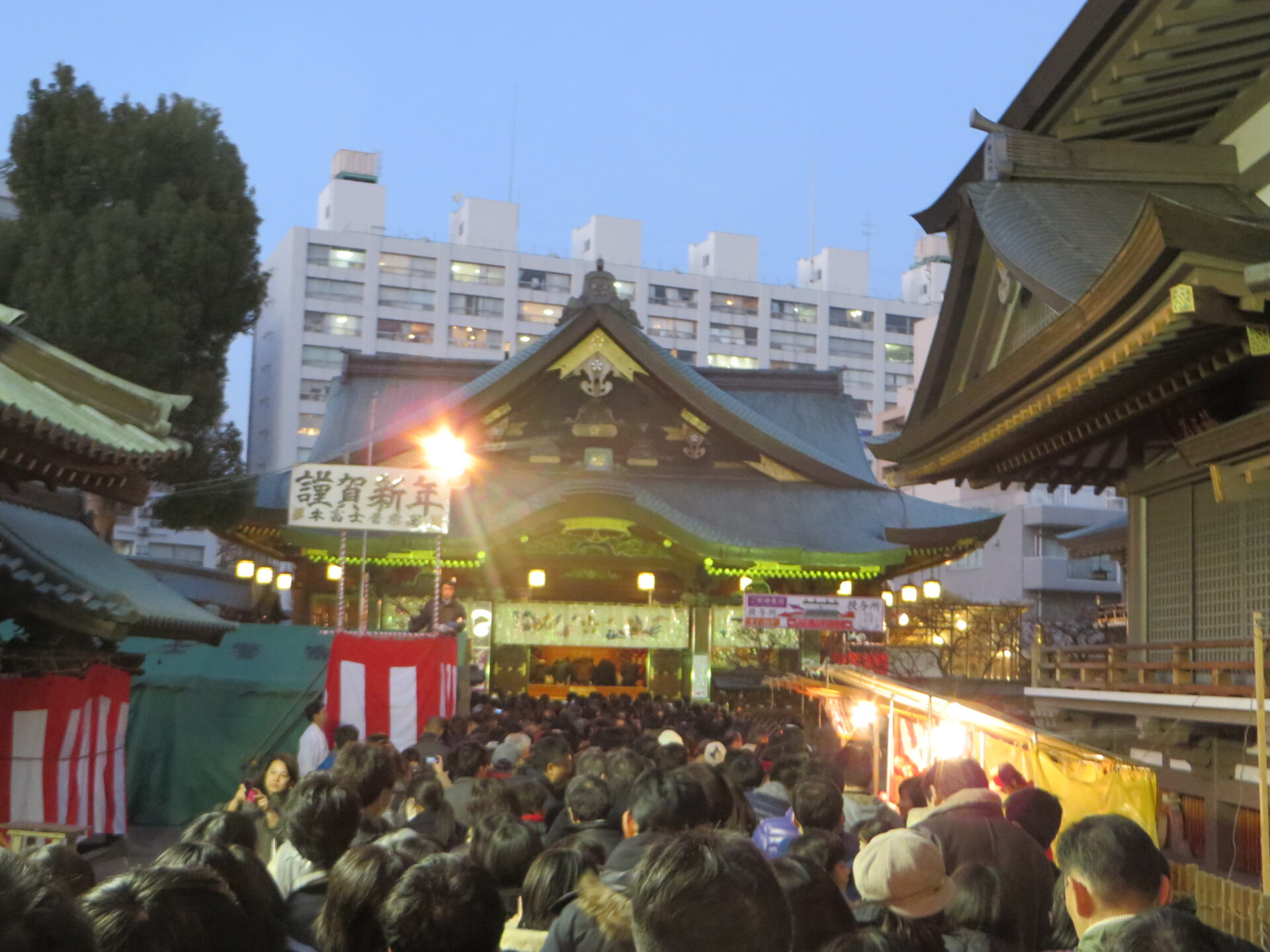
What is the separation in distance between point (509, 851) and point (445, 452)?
48.5ft

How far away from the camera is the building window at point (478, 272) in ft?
193

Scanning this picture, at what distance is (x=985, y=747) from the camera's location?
898cm

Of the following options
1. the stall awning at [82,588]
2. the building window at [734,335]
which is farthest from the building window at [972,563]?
the stall awning at [82,588]

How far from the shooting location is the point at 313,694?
14.4 meters

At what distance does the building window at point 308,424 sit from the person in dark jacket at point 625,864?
5161 centimetres

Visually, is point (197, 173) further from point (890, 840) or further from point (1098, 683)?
point (890, 840)

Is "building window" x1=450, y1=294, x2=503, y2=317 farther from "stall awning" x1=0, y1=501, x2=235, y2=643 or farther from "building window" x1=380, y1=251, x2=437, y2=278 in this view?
"stall awning" x1=0, y1=501, x2=235, y2=643

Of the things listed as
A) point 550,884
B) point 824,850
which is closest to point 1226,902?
point 824,850

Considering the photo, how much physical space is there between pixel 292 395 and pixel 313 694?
43.1m

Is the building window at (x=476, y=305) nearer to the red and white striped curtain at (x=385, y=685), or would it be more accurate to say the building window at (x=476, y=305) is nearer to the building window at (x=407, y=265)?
the building window at (x=407, y=265)

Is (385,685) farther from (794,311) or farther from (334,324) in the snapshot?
(794,311)

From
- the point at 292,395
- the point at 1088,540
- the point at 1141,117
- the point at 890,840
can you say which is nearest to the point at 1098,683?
the point at 1141,117

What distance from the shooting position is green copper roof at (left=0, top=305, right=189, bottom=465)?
33.1 feet

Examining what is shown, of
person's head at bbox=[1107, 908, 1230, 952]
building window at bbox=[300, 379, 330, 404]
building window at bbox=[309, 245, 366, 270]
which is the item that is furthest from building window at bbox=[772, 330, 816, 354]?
person's head at bbox=[1107, 908, 1230, 952]
